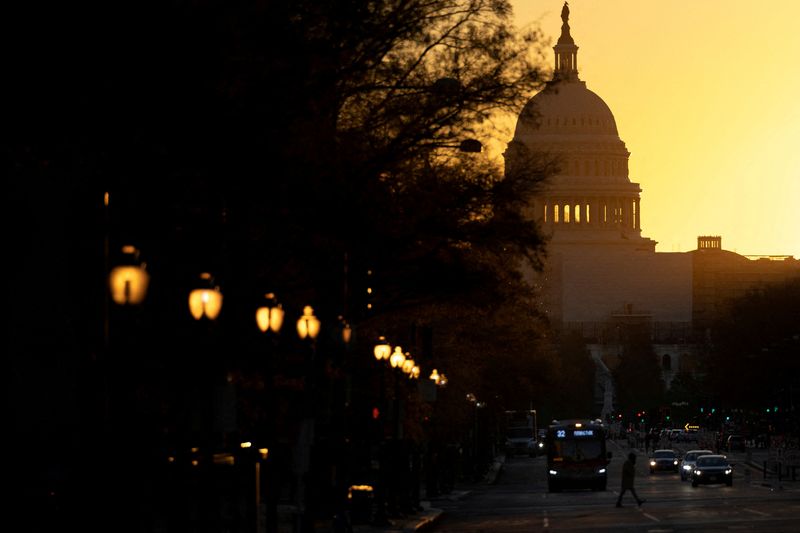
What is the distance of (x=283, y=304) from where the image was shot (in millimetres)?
44500

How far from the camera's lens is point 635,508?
61719 mm

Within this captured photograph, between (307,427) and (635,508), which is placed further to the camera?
(635,508)

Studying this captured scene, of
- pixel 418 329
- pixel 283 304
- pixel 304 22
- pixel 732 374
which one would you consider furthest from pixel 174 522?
pixel 732 374

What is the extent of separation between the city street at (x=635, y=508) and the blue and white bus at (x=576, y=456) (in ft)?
2.58

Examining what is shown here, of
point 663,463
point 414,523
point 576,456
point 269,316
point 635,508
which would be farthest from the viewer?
point 663,463

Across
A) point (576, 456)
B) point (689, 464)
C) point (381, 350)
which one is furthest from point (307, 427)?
point (689, 464)

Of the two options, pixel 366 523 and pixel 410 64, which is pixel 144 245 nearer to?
pixel 410 64

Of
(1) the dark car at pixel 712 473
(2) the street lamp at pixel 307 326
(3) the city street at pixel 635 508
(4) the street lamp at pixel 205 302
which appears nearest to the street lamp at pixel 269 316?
(2) the street lamp at pixel 307 326

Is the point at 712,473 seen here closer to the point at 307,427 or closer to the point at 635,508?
the point at 635,508

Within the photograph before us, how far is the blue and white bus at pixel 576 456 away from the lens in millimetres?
85875

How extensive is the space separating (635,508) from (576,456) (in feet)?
88.7

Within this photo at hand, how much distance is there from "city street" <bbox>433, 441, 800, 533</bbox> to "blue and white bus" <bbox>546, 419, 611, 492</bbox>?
31.0 inches

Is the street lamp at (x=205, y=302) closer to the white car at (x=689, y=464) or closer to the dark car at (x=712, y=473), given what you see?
the dark car at (x=712, y=473)

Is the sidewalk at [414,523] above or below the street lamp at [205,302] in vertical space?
below
